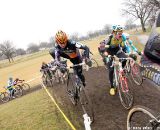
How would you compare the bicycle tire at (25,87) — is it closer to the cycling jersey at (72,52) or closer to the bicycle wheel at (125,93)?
the cycling jersey at (72,52)

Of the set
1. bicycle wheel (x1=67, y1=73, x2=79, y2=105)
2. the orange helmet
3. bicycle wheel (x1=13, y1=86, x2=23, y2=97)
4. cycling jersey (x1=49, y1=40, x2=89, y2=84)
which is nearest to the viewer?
the orange helmet

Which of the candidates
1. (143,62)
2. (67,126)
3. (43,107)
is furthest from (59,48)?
(143,62)

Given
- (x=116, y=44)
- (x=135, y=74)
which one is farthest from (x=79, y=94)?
(x=135, y=74)

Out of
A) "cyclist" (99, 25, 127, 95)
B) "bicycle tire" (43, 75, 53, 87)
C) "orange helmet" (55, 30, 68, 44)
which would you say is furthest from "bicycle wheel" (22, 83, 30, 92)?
"orange helmet" (55, 30, 68, 44)

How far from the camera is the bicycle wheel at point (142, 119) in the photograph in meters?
4.21

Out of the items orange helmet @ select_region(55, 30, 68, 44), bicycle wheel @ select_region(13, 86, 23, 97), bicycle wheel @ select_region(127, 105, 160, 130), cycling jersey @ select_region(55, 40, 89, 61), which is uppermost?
orange helmet @ select_region(55, 30, 68, 44)

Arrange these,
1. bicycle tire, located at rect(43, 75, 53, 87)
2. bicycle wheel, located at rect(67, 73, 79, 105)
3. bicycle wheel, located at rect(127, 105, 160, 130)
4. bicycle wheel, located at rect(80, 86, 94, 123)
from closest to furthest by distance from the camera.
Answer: bicycle wheel, located at rect(127, 105, 160, 130) < bicycle wheel, located at rect(80, 86, 94, 123) < bicycle wheel, located at rect(67, 73, 79, 105) < bicycle tire, located at rect(43, 75, 53, 87)

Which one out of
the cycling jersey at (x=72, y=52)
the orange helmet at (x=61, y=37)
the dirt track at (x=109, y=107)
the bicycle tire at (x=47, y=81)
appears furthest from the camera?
the bicycle tire at (x=47, y=81)

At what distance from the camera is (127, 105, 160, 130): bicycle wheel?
4.21m

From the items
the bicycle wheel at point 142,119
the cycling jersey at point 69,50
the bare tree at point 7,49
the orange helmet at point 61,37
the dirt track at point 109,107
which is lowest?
the bare tree at point 7,49

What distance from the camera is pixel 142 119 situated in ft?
15.6

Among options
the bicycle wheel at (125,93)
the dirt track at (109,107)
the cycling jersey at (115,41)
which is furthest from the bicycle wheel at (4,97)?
the bicycle wheel at (125,93)

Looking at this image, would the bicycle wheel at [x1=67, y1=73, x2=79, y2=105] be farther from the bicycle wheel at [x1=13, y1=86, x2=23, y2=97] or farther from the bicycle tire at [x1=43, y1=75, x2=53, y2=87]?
the bicycle wheel at [x1=13, y1=86, x2=23, y2=97]

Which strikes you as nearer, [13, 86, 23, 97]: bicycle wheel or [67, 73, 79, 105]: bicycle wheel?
[67, 73, 79, 105]: bicycle wheel
